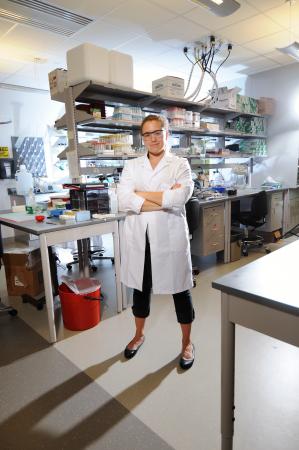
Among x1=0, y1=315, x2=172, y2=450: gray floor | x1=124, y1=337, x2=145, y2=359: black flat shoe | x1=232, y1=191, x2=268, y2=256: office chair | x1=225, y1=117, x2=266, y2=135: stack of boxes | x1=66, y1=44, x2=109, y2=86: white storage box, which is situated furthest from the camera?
x1=225, y1=117, x2=266, y2=135: stack of boxes

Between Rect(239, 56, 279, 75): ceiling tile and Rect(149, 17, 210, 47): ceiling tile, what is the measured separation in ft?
4.82

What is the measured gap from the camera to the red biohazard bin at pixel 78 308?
216cm

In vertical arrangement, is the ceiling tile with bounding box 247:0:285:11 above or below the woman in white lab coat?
above

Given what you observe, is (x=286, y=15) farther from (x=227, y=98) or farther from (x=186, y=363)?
(x=186, y=363)

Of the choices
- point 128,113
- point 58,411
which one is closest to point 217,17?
point 128,113

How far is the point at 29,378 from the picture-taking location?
175 centimetres

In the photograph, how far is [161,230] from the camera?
1.69 metres

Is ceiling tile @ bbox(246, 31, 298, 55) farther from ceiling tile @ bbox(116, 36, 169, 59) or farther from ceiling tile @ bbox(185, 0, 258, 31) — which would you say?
ceiling tile @ bbox(116, 36, 169, 59)

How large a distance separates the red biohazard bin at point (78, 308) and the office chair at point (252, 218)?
2480mm

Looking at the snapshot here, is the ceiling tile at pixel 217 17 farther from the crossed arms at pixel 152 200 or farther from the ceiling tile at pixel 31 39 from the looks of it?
the crossed arms at pixel 152 200

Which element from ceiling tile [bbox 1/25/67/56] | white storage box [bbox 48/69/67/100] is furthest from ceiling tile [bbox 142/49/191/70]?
white storage box [bbox 48/69/67/100]

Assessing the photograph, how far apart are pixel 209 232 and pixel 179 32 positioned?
2447 millimetres

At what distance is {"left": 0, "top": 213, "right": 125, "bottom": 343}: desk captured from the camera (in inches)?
78.3

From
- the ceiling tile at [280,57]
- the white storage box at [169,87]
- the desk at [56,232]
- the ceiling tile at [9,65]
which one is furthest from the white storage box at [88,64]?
the ceiling tile at [280,57]
